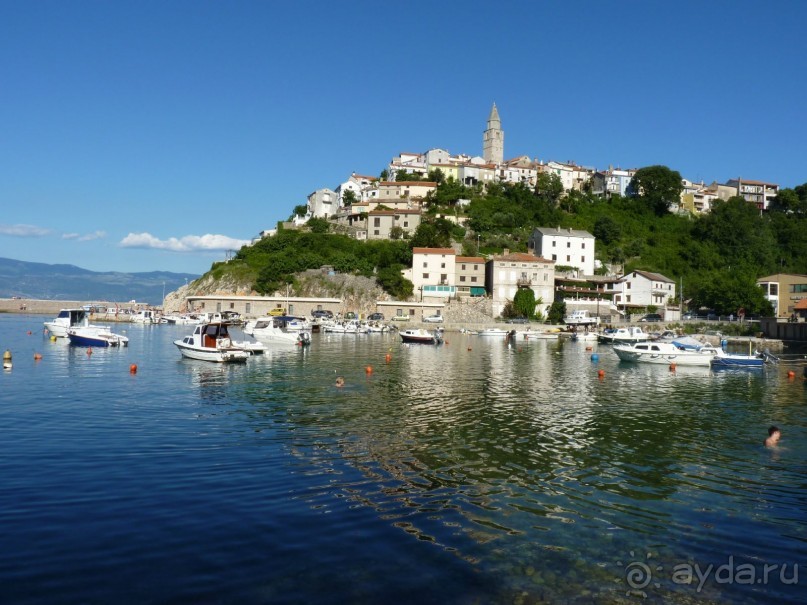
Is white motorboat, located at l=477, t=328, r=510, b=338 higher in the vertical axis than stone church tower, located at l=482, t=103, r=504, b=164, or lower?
lower

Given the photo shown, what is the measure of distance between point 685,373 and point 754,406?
50.6 ft

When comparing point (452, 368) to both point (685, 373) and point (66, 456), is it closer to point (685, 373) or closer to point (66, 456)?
point (685, 373)

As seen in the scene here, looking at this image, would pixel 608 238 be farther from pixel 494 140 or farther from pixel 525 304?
pixel 494 140

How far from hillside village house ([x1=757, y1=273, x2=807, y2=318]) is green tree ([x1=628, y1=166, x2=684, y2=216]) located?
41027mm

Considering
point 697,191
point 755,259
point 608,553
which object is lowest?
point 608,553

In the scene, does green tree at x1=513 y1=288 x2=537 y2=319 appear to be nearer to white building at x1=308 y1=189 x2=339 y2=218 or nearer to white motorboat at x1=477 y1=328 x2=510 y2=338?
white motorboat at x1=477 y1=328 x2=510 y2=338

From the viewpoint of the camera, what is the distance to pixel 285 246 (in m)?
110

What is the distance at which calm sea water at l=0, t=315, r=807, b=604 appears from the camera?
32.1ft

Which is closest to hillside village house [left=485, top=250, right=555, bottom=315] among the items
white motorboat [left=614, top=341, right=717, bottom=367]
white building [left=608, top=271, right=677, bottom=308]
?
white building [left=608, top=271, right=677, bottom=308]

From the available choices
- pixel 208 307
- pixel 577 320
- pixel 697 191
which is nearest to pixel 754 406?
pixel 577 320

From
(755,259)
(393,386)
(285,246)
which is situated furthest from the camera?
(755,259)
